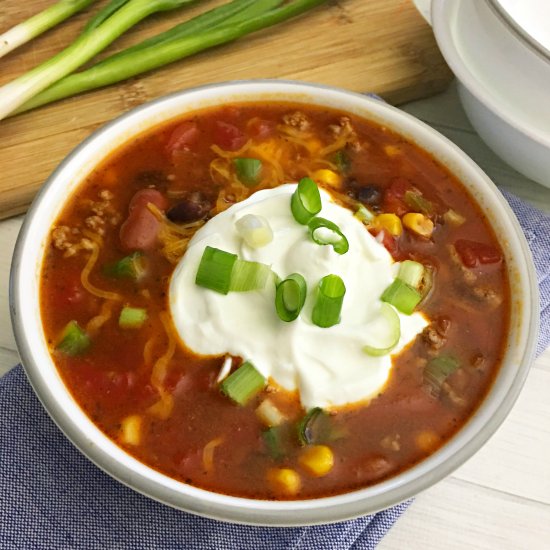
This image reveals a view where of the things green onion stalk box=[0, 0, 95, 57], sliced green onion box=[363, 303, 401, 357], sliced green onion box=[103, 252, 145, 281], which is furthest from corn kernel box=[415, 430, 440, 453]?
green onion stalk box=[0, 0, 95, 57]

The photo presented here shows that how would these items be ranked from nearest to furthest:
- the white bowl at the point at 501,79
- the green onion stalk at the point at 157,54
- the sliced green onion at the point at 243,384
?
the sliced green onion at the point at 243,384
the white bowl at the point at 501,79
the green onion stalk at the point at 157,54

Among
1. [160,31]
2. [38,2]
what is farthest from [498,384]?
[38,2]

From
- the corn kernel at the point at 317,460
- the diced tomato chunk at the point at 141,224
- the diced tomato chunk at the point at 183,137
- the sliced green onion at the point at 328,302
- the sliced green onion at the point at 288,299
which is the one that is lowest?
the corn kernel at the point at 317,460

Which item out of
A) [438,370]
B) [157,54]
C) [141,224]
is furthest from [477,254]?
[157,54]

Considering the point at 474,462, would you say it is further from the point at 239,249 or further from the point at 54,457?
the point at 54,457

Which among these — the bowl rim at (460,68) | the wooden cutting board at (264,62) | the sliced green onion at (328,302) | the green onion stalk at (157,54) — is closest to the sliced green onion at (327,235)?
the sliced green onion at (328,302)

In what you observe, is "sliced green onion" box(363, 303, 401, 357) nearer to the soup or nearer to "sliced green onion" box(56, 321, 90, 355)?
the soup

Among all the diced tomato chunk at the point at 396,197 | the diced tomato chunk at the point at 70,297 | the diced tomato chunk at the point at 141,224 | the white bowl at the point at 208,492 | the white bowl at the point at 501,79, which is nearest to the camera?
the white bowl at the point at 208,492

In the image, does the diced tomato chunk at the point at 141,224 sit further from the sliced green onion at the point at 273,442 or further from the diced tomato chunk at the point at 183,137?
the sliced green onion at the point at 273,442
